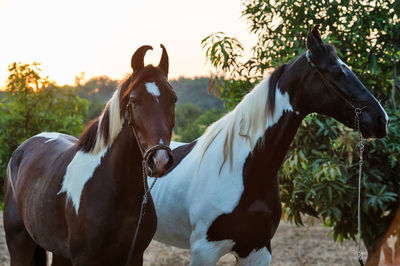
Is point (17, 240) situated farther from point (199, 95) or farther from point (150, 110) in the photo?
point (199, 95)

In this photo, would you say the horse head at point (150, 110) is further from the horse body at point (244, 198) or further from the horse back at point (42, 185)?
the horse body at point (244, 198)

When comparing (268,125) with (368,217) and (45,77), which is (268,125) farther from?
(45,77)

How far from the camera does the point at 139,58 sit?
264 cm

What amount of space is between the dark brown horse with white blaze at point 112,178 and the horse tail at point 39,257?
2.33ft

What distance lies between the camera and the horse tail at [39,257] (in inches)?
154

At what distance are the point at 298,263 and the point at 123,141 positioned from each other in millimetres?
5823

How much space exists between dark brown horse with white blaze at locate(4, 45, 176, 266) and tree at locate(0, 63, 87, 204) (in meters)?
4.09

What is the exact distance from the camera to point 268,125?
3328 millimetres

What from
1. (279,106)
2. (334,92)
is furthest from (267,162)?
(334,92)

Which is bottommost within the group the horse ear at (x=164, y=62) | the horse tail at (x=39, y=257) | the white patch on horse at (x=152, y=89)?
the horse tail at (x=39, y=257)

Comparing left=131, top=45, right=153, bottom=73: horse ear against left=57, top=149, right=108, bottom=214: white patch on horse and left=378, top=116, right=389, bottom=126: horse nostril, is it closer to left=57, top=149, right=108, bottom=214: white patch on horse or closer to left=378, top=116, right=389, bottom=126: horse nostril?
left=57, top=149, right=108, bottom=214: white patch on horse

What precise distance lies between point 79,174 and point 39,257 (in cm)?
143

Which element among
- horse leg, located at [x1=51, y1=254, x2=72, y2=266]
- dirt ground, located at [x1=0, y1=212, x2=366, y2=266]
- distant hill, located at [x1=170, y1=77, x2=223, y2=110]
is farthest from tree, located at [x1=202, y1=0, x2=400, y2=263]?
distant hill, located at [x1=170, y1=77, x2=223, y2=110]

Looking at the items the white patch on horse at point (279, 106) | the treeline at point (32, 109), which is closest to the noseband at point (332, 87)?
the white patch on horse at point (279, 106)
